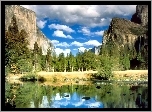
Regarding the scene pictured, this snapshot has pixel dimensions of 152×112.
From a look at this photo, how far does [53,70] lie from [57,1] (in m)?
8.40

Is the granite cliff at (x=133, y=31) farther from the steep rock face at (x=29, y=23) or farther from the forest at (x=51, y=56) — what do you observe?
the steep rock face at (x=29, y=23)

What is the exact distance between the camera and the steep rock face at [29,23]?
923 cm

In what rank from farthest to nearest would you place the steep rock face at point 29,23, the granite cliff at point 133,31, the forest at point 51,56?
the forest at point 51,56 → the steep rock face at point 29,23 → the granite cliff at point 133,31

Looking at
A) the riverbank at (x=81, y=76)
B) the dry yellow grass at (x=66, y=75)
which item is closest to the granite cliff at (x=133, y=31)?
the riverbank at (x=81, y=76)

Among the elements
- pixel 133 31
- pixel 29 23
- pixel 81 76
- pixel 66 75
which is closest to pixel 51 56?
pixel 66 75

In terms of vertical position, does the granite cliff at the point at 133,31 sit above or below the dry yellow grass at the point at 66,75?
above

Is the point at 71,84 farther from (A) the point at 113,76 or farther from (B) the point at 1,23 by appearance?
(B) the point at 1,23

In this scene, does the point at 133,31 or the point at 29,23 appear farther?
the point at 133,31

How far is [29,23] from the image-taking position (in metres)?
11.2

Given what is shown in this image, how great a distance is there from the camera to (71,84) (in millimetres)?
15812

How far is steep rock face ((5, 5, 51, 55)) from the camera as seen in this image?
9.23 metres

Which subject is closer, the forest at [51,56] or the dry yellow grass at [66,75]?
the forest at [51,56]

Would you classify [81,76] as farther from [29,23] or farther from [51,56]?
[29,23]

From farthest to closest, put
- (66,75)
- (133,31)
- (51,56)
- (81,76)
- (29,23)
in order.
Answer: (81,76) < (66,75) < (51,56) < (133,31) < (29,23)
